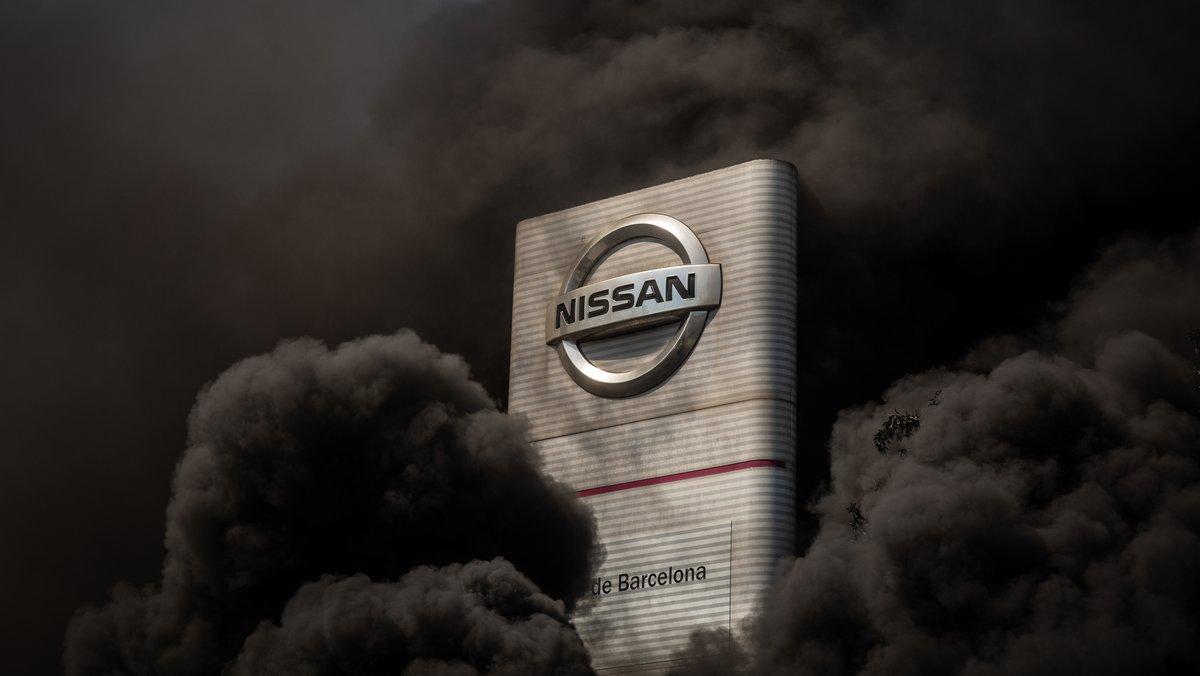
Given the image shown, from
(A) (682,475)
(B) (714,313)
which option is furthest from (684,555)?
(B) (714,313)

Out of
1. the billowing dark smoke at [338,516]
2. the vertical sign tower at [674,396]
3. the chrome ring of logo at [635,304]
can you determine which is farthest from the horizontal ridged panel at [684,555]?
the chrome ring of logo at [635,304]

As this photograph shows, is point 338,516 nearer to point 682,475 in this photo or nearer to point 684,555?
point 682,475

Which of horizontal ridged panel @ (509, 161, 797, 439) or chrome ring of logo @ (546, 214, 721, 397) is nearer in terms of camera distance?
horizontal ridged panel @ (509, 161, 797, 439)

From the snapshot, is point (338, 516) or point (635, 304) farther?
point (338, 516)

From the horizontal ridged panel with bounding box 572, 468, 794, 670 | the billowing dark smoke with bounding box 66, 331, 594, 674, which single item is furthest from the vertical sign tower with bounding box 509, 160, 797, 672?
the billowing dark smoke with bounding box 66, 331, 594, 674

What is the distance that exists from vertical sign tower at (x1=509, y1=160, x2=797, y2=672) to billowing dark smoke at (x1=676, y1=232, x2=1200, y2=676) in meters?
1.92

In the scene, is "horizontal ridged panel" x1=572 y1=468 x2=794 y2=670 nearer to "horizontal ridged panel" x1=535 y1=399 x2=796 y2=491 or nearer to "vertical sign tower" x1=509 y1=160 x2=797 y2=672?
"vertical sign tower" x1=509 y1=160 x2=797 y2=672

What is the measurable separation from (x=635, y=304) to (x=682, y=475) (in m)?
4.44

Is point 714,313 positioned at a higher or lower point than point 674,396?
higher

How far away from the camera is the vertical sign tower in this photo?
1453 inches

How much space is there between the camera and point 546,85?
48344 mm

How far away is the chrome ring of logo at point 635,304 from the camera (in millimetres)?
38844

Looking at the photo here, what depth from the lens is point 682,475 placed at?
125 feet

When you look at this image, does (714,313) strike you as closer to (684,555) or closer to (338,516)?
(684,555)
